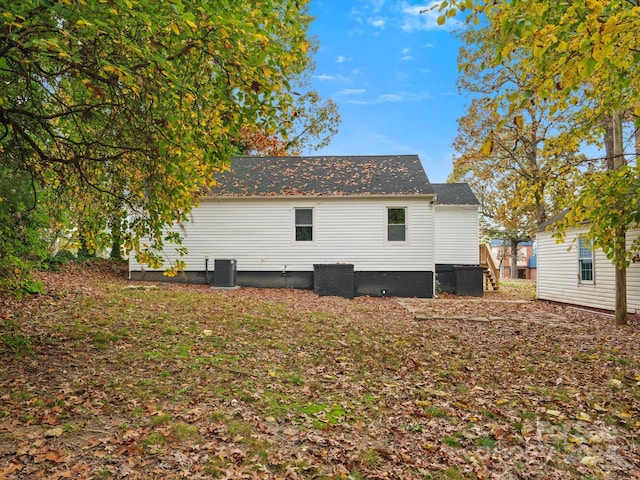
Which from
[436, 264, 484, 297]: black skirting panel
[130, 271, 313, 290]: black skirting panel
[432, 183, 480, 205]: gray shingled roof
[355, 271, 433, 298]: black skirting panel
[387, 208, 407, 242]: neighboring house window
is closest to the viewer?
[355, 271, 433, 298]: black skirting panel

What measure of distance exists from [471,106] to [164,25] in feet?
72.3

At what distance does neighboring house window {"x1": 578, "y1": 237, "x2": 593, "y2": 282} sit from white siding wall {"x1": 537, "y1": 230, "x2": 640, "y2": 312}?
0.16 meters

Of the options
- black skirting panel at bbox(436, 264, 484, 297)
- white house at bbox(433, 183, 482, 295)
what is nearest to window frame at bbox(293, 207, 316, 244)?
black skirting panel at bbox(436, 264, 484, 297)

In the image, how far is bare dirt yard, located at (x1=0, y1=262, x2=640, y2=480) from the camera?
3.05 m

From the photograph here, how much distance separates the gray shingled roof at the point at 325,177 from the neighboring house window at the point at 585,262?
531cm

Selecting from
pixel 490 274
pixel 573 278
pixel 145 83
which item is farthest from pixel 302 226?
pixel 145 83

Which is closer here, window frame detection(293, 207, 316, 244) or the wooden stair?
window frame detection(293, 207, 316, 244)

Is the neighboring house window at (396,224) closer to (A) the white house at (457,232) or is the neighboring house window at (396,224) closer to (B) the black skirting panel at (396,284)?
(B) the black skirting panel at (396,284)

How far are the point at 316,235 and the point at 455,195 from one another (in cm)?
912

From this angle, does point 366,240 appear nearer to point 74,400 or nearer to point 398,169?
point 398,169

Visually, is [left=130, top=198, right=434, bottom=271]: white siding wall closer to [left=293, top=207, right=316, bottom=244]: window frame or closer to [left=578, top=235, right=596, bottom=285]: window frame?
[left=293, top=207, right=316, bottom=244]: window frame

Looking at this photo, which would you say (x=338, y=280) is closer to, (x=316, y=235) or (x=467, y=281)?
(x=316, y=235)

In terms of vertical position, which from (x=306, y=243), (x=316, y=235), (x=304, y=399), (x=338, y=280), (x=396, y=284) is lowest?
(x=304, y=399)

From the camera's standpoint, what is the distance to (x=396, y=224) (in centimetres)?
1559
